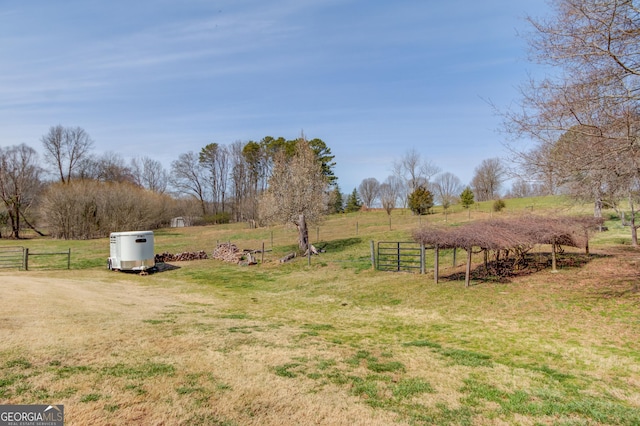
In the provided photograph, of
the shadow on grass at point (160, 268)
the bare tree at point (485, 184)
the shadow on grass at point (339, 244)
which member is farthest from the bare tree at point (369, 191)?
the shadow on grass at point (160, 268)

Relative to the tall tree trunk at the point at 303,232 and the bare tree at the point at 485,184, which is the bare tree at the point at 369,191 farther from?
the tall tree trunk at the point at 303,232

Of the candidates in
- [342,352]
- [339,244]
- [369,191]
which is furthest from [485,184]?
[342,352]

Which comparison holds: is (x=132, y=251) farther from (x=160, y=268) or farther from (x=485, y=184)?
(x=485, y=184)

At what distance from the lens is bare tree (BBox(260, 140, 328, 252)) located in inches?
994

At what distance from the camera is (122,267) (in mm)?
19734

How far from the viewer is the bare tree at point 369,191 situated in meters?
→ 85.9

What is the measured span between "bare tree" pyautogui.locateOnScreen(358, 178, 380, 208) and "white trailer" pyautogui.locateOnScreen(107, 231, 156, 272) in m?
68.3


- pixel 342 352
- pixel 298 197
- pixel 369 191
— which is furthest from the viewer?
pixel 369 191

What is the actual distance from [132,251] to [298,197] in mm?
10620

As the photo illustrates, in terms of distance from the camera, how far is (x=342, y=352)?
716cm

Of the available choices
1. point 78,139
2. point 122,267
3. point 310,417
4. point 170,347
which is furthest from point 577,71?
point 78,139

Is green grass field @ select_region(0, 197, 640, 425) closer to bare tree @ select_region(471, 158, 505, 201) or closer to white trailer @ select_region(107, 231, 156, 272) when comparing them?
white trailer @ select_region(107, 231, 156, 272)

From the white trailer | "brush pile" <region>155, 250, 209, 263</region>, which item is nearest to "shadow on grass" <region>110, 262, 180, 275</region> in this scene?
the white trailer

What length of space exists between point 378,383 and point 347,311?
6.18m
